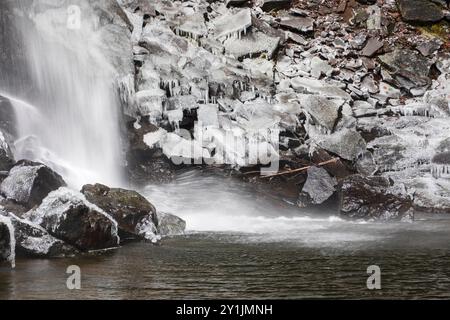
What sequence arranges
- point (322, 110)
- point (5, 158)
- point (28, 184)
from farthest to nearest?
1. point (322, 110)
2. point (5, 158)
3. point (28, 184)

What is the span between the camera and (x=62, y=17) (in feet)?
67.2

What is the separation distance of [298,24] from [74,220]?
20626 mm

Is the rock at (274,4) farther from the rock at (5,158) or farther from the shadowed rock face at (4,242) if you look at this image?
the shadowed rock face at (4,242)

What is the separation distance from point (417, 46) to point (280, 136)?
41.8 ft

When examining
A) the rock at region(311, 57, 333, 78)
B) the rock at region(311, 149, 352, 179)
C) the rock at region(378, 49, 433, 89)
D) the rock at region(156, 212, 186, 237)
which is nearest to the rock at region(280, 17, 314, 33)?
the rock at region(311, 57, 333, 78)

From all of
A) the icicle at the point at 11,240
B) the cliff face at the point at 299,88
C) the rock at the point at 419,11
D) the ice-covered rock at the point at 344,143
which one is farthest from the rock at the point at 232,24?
the icicle at the point at 11,240

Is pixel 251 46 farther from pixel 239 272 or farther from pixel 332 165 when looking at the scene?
pixel 239 272

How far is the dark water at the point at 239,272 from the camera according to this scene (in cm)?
693

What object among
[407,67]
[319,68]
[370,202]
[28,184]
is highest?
[407,67]

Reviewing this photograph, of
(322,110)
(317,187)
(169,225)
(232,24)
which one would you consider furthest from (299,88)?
(169,225)

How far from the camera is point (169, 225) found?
1249 centimetres

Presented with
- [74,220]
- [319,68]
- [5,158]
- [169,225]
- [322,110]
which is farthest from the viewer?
[319,68]
